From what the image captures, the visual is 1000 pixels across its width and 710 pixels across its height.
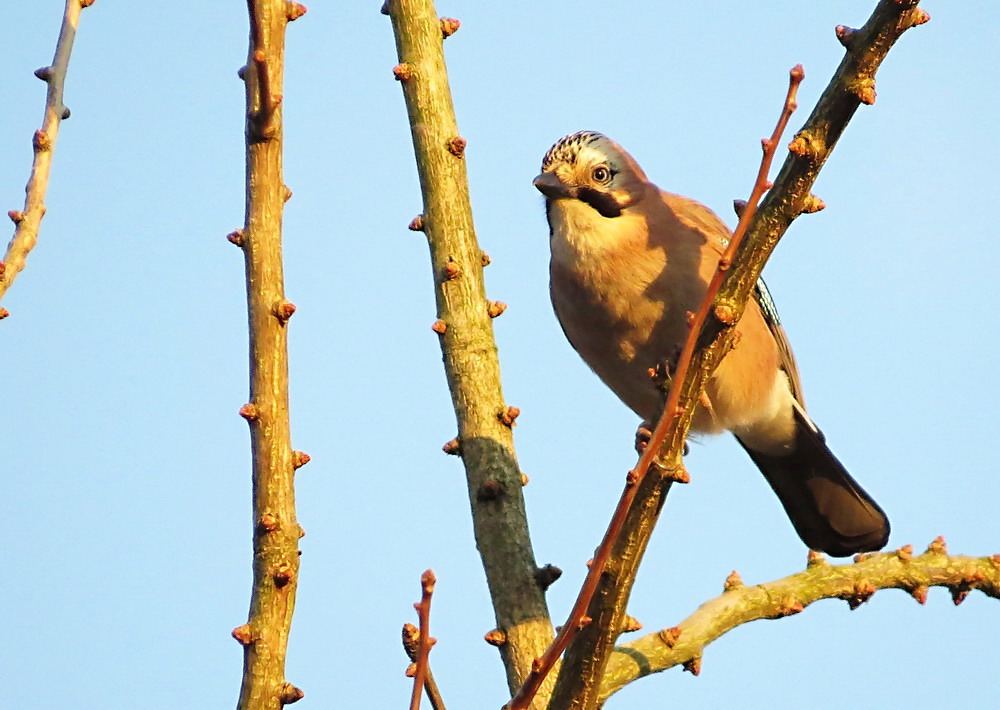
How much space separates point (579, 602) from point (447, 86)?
7.27 ft

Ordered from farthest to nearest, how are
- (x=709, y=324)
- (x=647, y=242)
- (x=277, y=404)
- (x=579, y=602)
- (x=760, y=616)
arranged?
(x=647, y=242) → (x=760, y=616) → (x=709, y=324) → (x=277, y=404) → (x=579, y=602)

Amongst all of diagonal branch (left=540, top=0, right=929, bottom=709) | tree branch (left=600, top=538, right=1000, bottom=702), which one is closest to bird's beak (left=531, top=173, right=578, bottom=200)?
tree branch (left=600, top=538, right=1000, bottom=702)

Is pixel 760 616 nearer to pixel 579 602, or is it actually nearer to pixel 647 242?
pixel 579 602

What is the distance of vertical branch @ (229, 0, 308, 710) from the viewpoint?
2.69 m

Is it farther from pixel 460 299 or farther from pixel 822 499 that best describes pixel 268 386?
pixel 822 499

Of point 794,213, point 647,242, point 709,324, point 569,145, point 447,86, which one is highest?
point 569,145

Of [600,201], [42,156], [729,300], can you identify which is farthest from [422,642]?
[600,201]

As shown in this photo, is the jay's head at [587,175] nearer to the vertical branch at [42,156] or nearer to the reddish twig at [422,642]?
the vertical branch at [42,156]

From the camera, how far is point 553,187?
5898mm

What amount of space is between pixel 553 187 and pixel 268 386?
11.0 ft

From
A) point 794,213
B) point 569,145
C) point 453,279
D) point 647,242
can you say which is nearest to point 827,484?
point 647,242

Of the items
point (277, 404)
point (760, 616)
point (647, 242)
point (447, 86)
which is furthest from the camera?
point (647, 242)

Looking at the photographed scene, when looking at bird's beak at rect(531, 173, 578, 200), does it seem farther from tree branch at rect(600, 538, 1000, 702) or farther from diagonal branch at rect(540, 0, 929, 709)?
diagonal branch at rect(540, 0, 929, 709)

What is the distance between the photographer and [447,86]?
13.8 feet
